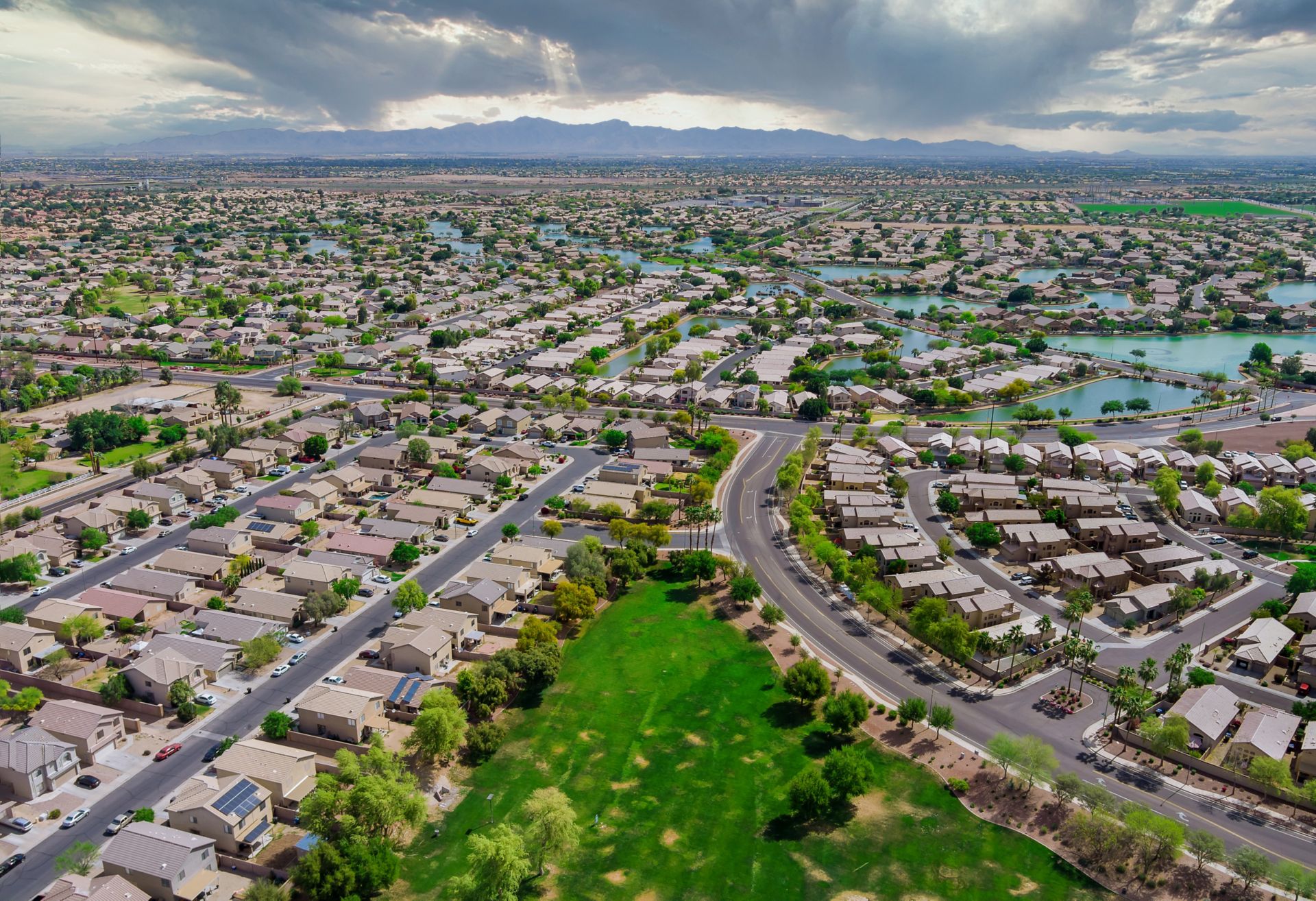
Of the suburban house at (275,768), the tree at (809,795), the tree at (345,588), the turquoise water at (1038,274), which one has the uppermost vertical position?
the turquoise water at (1038,274)

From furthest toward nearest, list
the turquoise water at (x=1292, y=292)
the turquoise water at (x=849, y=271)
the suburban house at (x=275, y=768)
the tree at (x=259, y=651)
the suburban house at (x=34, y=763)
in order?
the turquoise water at (x=849, y=271) < the turquoise water at (x=1292, y=292) < the tree at (x=259, y=651) < the suburban house at (x=275, y=768) < the suburban house at (x=34, y=763)

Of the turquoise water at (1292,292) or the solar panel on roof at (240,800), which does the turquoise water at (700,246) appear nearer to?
the turquoise water at (1292,292)

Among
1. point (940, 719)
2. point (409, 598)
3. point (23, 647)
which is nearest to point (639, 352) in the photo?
point (409, 598)

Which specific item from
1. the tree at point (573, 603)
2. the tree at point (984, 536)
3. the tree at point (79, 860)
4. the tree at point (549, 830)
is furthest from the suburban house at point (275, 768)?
the tree at point (984, 536)

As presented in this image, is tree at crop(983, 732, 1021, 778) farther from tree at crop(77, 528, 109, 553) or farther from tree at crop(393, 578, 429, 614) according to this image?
tree at crop(77, 528, 109, 553)

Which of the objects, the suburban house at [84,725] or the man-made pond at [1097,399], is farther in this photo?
the man-made pond at [1097,399]

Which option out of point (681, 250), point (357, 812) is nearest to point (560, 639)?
point (357, 812)

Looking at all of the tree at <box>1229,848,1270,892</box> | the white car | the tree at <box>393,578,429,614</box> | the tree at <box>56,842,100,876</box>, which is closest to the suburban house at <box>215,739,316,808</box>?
the white car

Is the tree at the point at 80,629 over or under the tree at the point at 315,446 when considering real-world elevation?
under

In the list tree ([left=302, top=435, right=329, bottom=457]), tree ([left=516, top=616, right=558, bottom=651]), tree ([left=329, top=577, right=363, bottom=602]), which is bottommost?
tree ([left=516, top=616, right=558, bottom=651])
